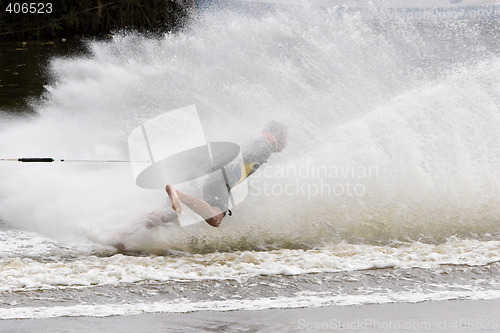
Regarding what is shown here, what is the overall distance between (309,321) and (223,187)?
2190mm

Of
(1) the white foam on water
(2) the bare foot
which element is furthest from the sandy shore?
(2) the bare foot

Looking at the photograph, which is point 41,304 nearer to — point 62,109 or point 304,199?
point 304,199

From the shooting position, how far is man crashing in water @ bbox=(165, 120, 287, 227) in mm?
6055

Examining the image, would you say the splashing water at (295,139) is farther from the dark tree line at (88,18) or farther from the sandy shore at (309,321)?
the dark tree line at (88,18)

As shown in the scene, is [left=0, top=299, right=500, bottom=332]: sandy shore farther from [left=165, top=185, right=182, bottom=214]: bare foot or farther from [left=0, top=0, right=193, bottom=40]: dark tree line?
[left=0, top=0, right=193, bottom=40]: dark tree line

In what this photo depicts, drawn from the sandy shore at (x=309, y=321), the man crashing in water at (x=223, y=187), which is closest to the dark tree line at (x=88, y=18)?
the man crashing in water at (x=223, y=187)

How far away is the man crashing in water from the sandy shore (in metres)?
1.49

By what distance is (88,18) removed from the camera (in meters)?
23.4

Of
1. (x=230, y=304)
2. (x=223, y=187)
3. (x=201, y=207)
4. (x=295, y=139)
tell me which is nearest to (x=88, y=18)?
(x=295, y=139)

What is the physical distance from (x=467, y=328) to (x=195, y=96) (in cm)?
645

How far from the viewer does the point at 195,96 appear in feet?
33.1

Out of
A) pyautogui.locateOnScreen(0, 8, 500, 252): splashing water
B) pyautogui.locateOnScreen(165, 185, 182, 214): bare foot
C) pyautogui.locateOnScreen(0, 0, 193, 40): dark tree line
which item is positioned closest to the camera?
pyautogui.locateOnScreen(165, 185, 182, 214): bare foot

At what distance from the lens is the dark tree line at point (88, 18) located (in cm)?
2219

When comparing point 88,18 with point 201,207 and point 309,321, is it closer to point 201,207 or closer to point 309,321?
point 201,207
